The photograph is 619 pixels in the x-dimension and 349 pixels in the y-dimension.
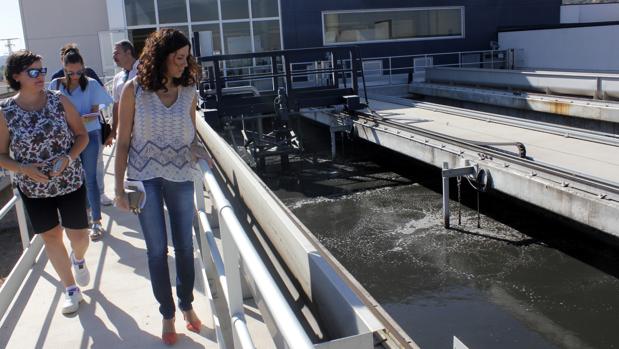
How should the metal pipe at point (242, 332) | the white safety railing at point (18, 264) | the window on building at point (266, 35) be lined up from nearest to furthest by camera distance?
the metal pipe at point (242, 332), the white safety railing at point (18, 264), the window on building at point (266, 35)

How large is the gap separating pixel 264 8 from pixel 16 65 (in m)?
17.6

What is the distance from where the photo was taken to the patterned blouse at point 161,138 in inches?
127

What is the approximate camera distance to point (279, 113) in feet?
40.3

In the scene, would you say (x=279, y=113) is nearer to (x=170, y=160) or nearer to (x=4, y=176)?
(x=4, y=176)

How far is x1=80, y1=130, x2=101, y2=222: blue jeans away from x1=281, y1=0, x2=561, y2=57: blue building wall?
1578 centimetres

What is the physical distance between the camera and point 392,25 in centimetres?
2192

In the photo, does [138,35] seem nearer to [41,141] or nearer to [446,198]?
[446,198]

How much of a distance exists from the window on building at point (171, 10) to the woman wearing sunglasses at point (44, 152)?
1699 cm

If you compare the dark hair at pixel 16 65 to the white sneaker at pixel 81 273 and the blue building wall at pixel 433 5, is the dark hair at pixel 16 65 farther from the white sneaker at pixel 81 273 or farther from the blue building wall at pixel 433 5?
the blue building wall at pixel 433 5

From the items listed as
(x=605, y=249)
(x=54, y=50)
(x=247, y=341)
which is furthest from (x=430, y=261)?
(x=54, y=50)

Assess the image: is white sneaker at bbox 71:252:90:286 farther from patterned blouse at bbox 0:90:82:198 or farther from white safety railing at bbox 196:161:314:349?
white safety railing at bbox 196:161:314:349

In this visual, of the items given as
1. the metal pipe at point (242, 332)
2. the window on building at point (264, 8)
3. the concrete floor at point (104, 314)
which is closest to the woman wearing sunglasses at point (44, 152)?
the concrete floor at point (104, 314)

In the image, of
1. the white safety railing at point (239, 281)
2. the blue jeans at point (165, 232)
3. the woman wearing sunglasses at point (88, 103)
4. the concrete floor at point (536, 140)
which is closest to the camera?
the white safety railing at point (239, 281)

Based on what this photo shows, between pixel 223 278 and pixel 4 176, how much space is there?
1172cm
